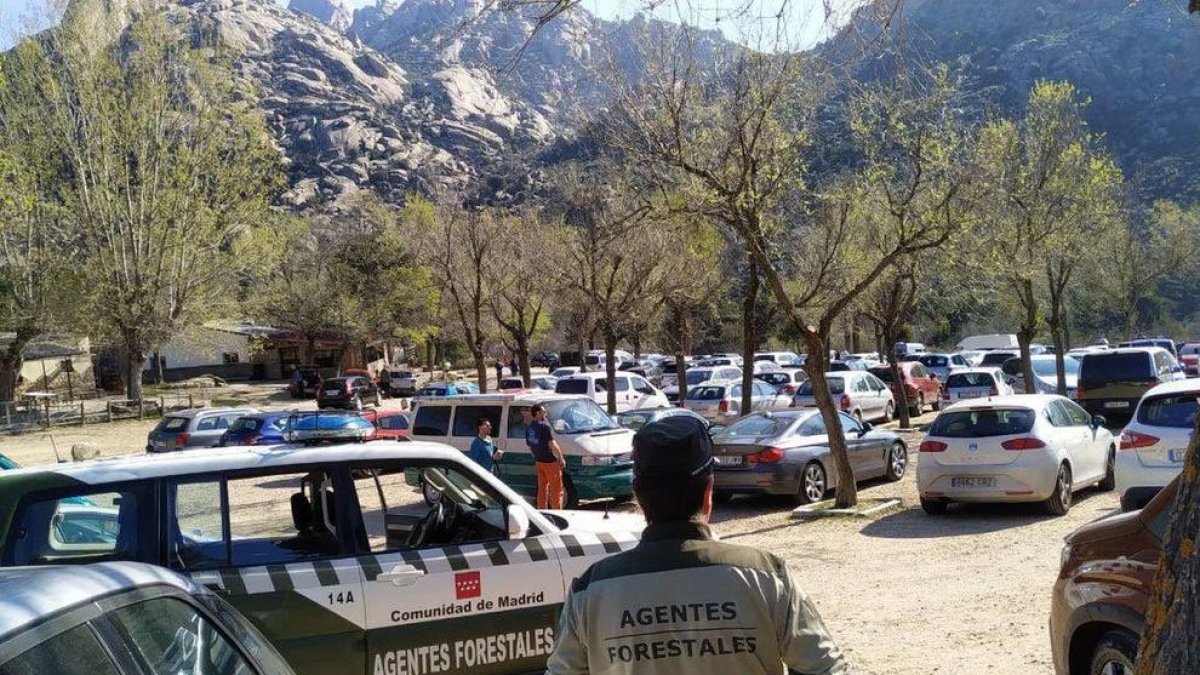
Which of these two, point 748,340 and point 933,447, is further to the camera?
point 748,340

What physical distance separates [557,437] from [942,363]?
1009 inches

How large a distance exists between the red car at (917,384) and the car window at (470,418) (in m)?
17.0

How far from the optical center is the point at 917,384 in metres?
31.6

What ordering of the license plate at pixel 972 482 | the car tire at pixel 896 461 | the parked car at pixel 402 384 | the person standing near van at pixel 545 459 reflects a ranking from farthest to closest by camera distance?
the parked car at pixel 402 384, the car tire at pixel 896 461, the person standing near van at pixel 545 459, the license plate at pixel 972 482

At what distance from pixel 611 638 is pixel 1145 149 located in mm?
104059

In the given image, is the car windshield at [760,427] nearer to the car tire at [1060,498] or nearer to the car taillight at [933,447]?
the car taillight at [933,447]

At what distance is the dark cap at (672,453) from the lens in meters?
2.66

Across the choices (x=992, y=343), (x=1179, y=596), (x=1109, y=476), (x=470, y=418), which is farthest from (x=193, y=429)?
(x=992, y=343)

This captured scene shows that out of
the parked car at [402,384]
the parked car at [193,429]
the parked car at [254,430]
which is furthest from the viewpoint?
the parked car at [402,384]

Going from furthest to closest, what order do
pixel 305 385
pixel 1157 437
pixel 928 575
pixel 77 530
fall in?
pixel 305 385
pixel 1157 437
pixel 928 575
pixel 77 530

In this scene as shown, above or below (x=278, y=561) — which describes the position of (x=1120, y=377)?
below

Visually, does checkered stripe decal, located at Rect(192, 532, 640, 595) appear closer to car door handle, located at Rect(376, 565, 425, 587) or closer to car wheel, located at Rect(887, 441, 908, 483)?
car door handle, located at Rect(376, 565, 425, 587)

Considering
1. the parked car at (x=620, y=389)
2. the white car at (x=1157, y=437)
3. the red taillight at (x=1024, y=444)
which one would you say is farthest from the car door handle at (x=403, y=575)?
the parked car at (x=620, y=389)

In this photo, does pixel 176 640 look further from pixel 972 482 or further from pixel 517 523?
pixel 972 482
